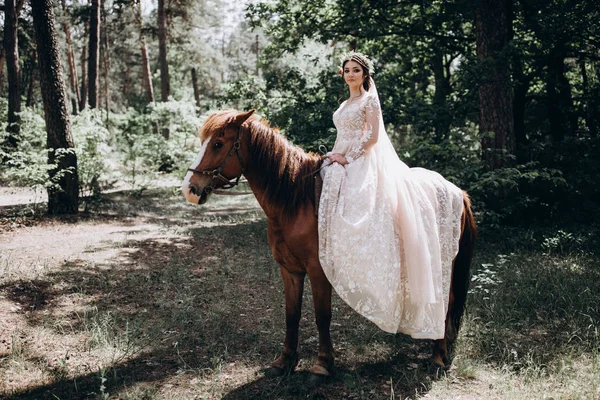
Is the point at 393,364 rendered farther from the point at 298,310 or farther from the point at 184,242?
the point at 184,242

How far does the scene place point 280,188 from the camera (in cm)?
375

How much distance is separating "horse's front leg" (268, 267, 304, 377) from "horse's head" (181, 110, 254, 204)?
41.9 inches

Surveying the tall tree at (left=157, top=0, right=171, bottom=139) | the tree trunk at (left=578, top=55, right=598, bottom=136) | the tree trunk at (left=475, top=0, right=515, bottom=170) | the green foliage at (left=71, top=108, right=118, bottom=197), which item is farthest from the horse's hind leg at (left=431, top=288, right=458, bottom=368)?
the tall tree at (left=157, top=0, right=171, bottom=139)

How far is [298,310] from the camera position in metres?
3.97

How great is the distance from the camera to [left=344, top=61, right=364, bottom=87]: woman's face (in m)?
3.80

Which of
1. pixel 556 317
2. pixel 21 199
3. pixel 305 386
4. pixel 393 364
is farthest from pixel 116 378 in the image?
pixel 21 199

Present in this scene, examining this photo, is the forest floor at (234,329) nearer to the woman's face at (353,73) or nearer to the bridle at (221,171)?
the bridle at (221,171)

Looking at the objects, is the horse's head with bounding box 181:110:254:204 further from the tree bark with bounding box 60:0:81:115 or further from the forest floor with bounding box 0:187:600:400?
the tree bark with bounding box 60:0:81:115

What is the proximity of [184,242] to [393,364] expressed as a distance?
553 cm

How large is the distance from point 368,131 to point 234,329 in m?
2.85

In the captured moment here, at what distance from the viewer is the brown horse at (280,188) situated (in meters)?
3.53

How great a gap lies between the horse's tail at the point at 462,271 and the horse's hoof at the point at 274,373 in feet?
6.31

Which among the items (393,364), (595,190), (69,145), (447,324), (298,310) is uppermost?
(69,145)

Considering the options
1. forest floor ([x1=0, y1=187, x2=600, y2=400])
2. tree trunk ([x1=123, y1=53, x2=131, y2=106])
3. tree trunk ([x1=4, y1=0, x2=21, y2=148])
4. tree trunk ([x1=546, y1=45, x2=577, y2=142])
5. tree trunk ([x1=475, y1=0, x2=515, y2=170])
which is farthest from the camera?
tree trunk ([x1=123, y1=53, x2=131, y2=106])
